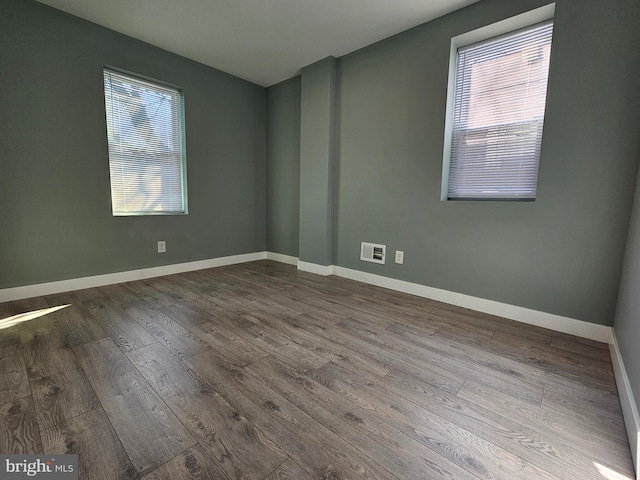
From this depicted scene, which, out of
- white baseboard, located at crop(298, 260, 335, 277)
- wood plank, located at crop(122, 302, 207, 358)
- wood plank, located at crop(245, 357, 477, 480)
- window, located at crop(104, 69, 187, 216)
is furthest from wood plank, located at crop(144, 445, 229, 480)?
window, located at crop(104, 69, 187, 216)

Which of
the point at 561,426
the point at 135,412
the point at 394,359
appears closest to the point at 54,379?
the point at 135,412

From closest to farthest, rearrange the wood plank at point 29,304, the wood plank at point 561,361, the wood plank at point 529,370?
the wood plank at point 529,370
the wood plank at point 561,361
the wood plank at point 29,304

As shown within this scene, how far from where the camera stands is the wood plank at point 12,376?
1.23m

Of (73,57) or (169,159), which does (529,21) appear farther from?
(73,57)

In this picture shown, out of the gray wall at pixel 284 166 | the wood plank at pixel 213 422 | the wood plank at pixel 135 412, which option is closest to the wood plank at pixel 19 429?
the wood plank at pixel 135 412

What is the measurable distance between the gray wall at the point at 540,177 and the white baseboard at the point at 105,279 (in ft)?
6.21

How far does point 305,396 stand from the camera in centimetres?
127

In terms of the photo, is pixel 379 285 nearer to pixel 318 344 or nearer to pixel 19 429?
pixel 318 344

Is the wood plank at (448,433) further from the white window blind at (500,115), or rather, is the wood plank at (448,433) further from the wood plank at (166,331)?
the white window blind at (500,115)

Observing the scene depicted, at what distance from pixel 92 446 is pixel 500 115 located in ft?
10.2

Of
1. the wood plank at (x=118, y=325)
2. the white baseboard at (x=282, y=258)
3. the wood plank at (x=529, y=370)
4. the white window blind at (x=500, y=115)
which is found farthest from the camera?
the white baseboard at (x=282, y=258)

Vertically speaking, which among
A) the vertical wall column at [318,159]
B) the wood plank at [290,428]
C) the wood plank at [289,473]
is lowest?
the wood plank at [290,428]

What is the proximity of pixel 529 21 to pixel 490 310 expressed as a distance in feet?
7.34

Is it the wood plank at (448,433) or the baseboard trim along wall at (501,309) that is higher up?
the baseboard trim along wall at (501,309)
